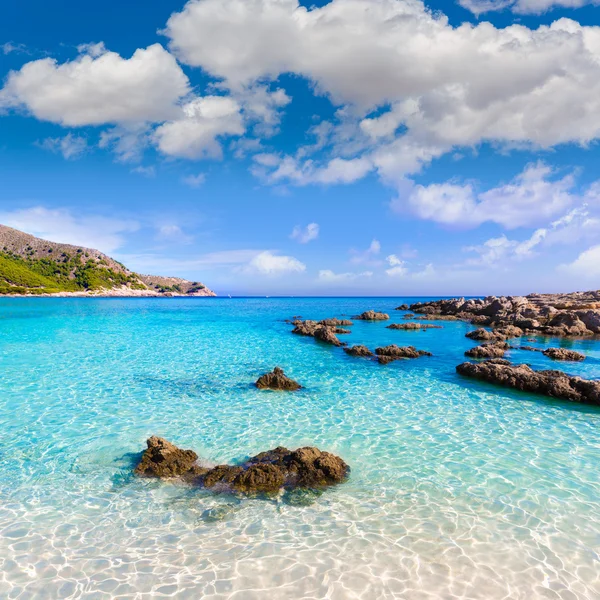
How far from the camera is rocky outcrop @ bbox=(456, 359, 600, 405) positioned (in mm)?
16609

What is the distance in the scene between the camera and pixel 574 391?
16.9 metres

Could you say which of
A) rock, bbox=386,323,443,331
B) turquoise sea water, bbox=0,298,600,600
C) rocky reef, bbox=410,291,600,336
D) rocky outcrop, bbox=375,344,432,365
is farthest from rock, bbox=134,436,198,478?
rocky reef, bbox=410,291,600,336

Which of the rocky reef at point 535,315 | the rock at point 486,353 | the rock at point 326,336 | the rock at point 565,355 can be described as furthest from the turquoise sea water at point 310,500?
the rocky reef at point 535,315

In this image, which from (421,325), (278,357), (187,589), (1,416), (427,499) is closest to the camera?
(187,589)

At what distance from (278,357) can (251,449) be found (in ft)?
51.7

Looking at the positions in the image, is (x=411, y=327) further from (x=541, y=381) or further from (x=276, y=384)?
(x=276, y=384)

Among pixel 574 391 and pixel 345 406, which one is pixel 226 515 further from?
pixel 574 391

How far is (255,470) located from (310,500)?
61.8 inches

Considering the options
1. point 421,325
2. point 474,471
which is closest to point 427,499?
point 474,471

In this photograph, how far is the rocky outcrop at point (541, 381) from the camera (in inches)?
654

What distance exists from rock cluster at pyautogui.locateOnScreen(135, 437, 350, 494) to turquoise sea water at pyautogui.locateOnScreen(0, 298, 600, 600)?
467 millimetres

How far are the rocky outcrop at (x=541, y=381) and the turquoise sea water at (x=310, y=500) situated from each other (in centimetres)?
98

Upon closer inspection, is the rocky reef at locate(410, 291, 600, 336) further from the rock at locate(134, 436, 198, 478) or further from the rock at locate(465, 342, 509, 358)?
the rock at locate(134, 436, 198, 478)

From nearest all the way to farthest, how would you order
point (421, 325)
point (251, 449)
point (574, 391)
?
point (251, 449) → point (574, 391) → point (421, 325)
